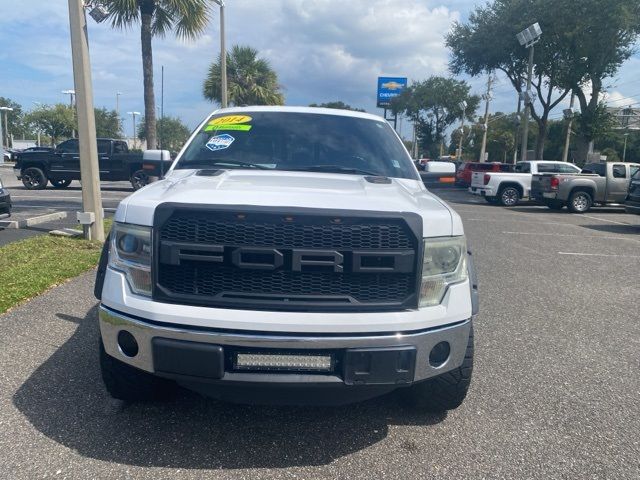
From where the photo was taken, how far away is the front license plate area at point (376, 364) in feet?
7.98

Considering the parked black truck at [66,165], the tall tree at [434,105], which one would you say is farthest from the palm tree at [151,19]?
the tall tree at [434,105]

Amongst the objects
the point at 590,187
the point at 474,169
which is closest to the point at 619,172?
the point at 590,187

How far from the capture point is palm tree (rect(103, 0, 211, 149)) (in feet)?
46.7

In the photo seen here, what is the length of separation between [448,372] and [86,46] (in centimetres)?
712

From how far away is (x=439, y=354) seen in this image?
2.62m

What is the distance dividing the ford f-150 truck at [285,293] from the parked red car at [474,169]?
21681mm

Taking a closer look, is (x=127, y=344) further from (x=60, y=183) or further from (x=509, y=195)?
(x=60, y=183)

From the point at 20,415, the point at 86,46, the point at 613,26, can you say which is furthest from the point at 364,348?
the point at 613,26

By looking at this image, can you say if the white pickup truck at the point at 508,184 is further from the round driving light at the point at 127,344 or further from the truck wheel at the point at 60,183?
the round driving light at the point at 127,344

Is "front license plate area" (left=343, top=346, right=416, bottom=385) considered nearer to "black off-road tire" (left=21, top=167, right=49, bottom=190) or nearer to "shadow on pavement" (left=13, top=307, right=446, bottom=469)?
"shadow on pavement" (left=13, top=307, right=446, bottom=469)

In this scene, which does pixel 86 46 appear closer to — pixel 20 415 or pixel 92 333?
pixel 92 333

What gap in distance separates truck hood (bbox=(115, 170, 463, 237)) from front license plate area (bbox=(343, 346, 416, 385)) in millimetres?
589

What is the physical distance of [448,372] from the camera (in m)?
2.82

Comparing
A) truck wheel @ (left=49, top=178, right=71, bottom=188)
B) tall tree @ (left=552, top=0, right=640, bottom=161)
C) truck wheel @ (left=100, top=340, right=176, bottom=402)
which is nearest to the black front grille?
truck wheel @ (left=100, top=340, right=176, bottom=402)
